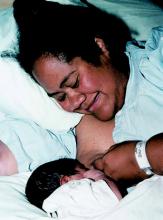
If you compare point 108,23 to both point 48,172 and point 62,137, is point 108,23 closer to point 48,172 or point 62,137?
point 62,137

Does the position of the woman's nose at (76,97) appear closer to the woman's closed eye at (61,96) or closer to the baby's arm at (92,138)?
the woman's closed eye at (61,96)

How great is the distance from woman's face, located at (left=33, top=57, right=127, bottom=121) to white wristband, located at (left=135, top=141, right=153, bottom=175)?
391mm

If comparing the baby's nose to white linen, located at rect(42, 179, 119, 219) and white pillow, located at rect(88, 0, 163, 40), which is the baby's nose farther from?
white pillow, located at rect(88, 0, 163, 40)

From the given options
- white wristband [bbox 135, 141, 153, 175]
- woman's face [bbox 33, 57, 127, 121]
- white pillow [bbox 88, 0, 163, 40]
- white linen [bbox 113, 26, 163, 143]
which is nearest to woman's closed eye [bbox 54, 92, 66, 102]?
woman's face [bbox 33, 57, 127, 121]

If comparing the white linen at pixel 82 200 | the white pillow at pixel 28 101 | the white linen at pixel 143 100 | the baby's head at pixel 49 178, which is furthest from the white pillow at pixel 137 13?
the white linen at pixel 82 200

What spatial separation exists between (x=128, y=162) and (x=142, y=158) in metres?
0.11

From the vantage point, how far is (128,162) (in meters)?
1.62

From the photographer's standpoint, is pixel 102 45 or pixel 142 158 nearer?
pixel 142 158

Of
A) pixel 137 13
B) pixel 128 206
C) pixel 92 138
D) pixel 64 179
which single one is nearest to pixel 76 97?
pixel 92 138

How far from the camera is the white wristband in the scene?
1.52 metres

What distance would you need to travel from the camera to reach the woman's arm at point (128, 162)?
148 centimetres

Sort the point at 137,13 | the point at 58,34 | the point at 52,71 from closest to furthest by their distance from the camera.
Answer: the point at 52,71 < the point at 58,34 < the point at 137,13

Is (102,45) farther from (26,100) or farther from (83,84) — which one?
(26,100)

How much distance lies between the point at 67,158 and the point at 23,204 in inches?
17.6
